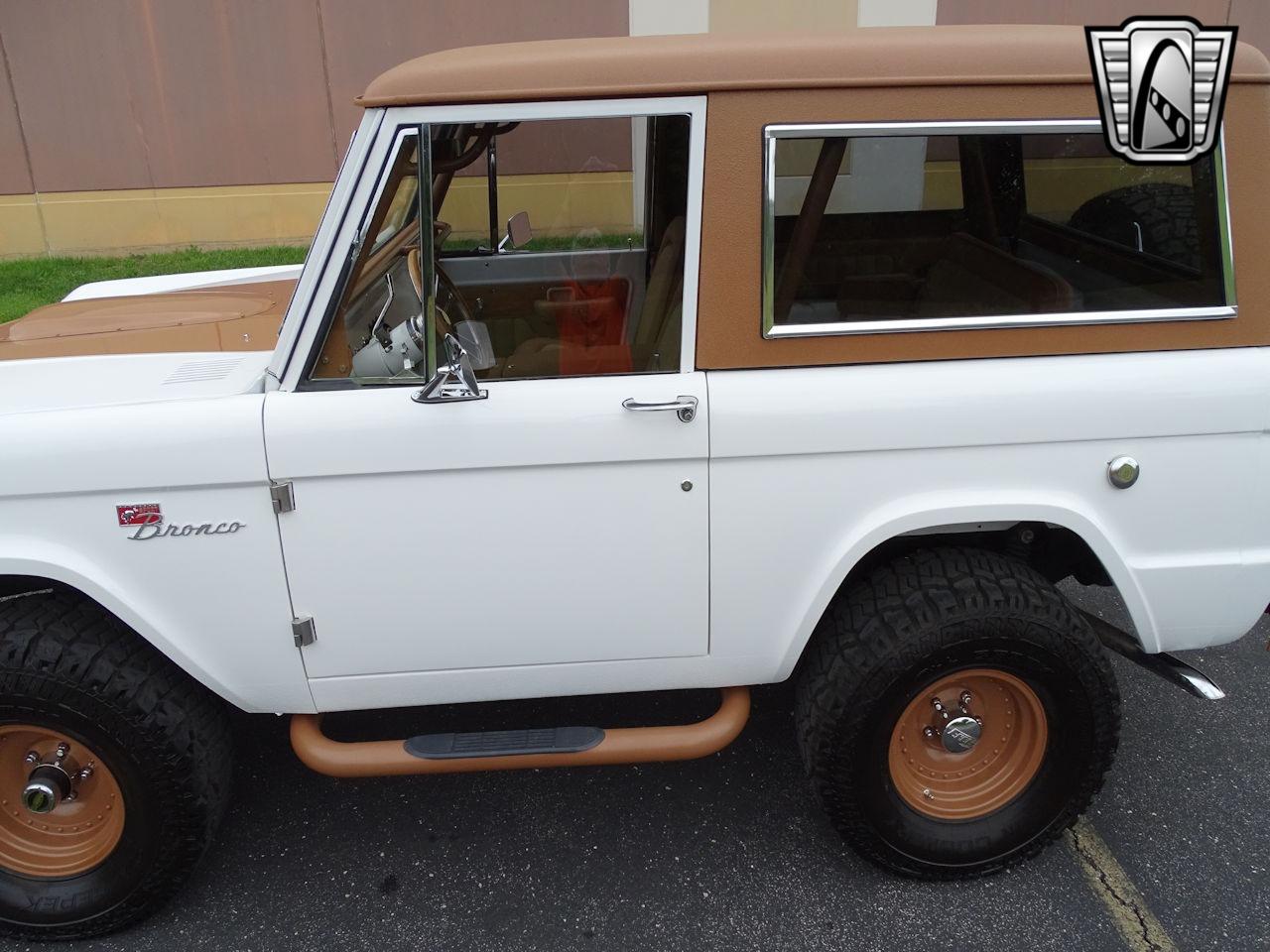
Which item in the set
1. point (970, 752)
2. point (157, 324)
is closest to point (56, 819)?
point (157, 324)

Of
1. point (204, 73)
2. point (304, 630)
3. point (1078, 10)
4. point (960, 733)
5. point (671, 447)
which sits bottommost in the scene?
point (960, 733)

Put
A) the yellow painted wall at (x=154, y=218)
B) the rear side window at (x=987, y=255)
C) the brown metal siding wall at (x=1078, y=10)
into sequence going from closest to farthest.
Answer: the rear side window at (x=987, y=255), the brown metal siding wall at (x=1078, y=10), the yellow painted wall at (x=154, y=218)

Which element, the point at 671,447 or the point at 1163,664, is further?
the point at 1163,664

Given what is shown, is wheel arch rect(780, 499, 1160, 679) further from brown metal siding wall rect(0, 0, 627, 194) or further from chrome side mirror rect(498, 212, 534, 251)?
brown metal siding wall rect(0, 0, 627, 194)

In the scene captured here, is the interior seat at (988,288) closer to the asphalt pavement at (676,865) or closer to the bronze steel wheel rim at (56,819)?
the asphalt pavement at (676,865)

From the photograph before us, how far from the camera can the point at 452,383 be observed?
2164 millimetres

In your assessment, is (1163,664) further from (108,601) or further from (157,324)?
(157,324)

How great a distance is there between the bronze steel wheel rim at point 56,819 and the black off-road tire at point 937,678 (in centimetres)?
183

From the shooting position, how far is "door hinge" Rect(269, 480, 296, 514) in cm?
218

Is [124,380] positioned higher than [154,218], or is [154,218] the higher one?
[124,380]

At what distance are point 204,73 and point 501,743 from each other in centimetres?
844

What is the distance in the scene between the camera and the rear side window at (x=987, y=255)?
7.29ft

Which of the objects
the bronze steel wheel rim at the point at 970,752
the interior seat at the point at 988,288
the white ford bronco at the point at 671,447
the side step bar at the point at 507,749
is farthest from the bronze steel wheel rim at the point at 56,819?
the interior seat at the point at 988,288

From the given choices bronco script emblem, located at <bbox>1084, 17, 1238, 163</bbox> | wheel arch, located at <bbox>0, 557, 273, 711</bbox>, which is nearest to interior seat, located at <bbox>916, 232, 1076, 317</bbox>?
bronco script emblem, located at <bbox>1084, 17, 1238, 163</bbox>
